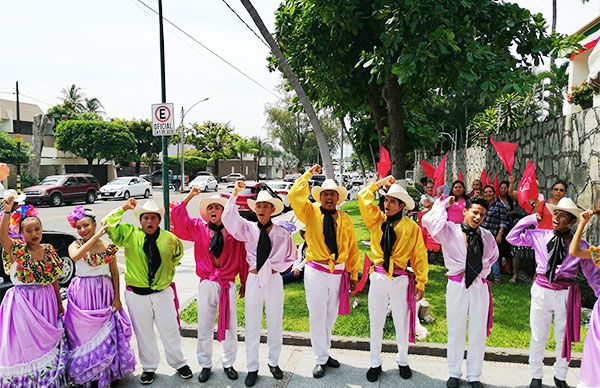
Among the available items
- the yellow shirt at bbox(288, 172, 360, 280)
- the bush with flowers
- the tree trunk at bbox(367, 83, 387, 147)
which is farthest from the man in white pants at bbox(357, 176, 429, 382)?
the bush with flowers

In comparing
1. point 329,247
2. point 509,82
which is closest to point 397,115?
point 509,82

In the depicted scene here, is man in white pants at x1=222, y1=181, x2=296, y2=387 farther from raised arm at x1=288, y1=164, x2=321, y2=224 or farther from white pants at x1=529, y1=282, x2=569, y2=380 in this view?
white pants at x1=529, y1=282, x2=569, y2=380

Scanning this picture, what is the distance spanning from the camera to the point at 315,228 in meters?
4.25

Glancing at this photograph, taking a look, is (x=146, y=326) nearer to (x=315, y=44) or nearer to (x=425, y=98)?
(x=315, y=44)

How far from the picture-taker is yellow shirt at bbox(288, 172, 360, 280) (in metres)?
4.20

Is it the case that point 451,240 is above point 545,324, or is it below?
above

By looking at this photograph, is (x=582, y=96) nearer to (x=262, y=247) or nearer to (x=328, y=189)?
(x=328, y=189)

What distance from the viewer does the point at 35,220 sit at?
3.68m

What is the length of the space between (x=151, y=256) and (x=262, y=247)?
994mm

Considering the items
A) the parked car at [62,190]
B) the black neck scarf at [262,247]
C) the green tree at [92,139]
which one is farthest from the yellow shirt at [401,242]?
the green tree at [92,139]

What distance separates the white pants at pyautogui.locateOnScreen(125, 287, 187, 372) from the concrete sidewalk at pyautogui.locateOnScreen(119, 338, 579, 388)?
7.8 inches

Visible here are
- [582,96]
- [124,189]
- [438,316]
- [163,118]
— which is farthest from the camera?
[124,189]

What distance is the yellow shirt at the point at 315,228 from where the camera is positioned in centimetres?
420

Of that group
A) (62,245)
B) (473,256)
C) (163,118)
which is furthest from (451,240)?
(62,245)
